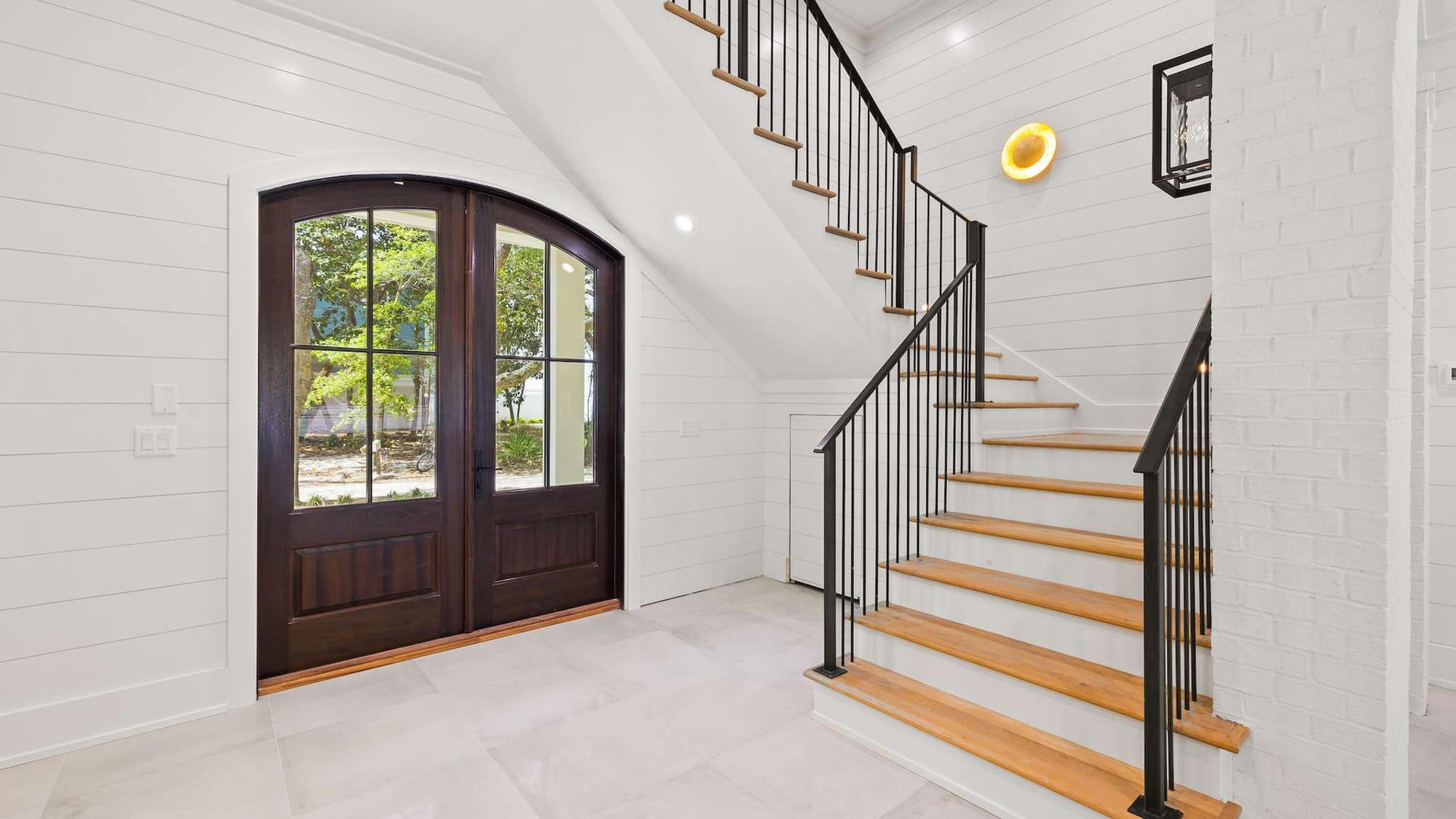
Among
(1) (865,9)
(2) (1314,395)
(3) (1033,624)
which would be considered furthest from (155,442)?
(1) (865,9)

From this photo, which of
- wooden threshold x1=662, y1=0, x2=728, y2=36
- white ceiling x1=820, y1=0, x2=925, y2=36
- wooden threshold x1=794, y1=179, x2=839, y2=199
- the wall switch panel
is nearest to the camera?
the wall switch panel

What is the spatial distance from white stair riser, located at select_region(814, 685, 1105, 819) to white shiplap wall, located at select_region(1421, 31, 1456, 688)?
252 centimetres

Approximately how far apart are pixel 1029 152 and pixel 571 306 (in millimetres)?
3097

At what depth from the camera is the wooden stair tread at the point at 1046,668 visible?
1.88 m

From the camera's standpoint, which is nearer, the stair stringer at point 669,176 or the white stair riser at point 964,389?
the stair stringer at point 669,176

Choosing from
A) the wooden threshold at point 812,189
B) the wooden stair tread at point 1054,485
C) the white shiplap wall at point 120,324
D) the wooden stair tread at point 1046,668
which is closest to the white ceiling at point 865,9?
the wooden threshold at point 812,189

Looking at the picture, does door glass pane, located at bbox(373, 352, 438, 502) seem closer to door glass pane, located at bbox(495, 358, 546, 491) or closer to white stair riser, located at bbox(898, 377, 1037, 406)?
door glass pane, located at bbox(495, 358, 546, 491)

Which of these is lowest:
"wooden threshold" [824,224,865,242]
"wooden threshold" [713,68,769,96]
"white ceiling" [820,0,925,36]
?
"wooden threshold" [824,224,865,242]

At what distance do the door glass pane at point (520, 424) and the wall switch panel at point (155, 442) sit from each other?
1387 millimetres

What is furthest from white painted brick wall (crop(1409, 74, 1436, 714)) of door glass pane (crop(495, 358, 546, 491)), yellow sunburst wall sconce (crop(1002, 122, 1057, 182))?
door glass pane (crop(495, 358, 546, 491))

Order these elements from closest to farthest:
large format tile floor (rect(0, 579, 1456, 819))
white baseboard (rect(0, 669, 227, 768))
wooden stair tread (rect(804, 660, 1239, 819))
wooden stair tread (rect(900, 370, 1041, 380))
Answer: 1. wooden stair tread (rect(804, 660, 1239, 819))
2. large format tile floor (rect(0, 579, 1456, 819))
3. white baseboard (rect(0, 669, 227, 768))
4. wooden stair tread (rect(900, 370, 1041, 380))

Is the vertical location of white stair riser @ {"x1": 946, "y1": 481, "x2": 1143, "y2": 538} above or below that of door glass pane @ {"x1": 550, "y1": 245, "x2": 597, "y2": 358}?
below

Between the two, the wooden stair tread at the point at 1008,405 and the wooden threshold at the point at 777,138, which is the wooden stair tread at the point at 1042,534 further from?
the wooden threshold at the point at 777,138

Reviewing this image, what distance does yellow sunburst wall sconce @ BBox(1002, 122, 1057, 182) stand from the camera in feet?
13.6
